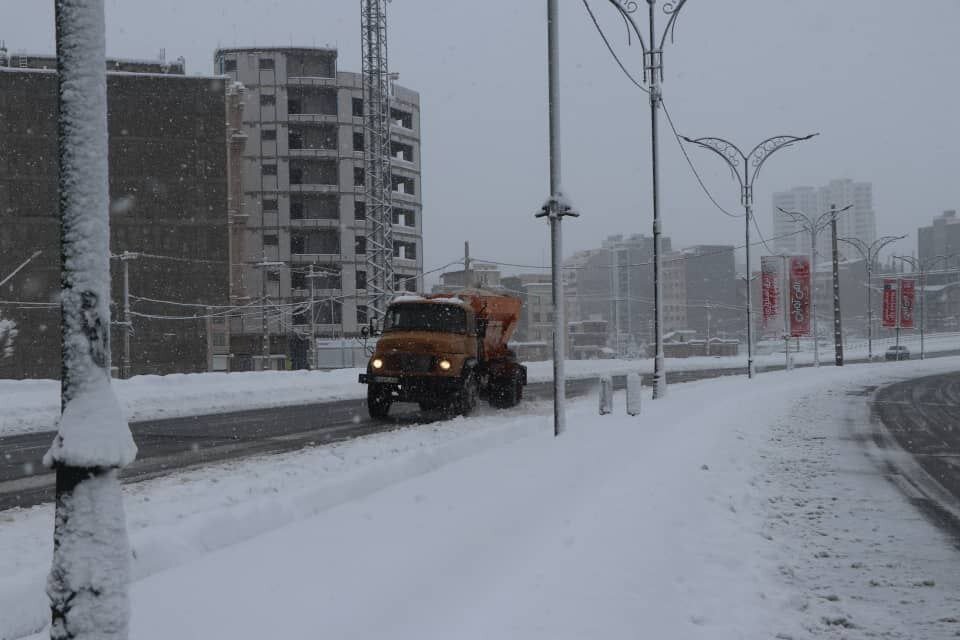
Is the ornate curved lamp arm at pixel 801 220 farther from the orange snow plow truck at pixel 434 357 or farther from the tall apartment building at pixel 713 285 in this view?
the tall apartment building at pixel 713 285

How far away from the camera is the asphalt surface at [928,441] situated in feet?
30.6

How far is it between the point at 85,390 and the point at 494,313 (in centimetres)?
1911

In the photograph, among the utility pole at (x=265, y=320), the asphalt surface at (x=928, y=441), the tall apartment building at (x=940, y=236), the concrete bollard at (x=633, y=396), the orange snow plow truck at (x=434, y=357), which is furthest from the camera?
the tall apartment building at (x=940, y=236)

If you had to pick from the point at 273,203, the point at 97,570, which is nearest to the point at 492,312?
the point at 97,570

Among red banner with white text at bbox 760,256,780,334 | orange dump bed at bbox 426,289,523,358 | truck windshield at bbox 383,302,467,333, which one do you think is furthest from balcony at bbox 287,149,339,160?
truck windshield at bbox 383,302,467,333

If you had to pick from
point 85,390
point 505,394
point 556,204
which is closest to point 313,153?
point 505,394

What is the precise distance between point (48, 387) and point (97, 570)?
23139mm

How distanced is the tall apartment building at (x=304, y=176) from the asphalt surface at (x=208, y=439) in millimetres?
55245

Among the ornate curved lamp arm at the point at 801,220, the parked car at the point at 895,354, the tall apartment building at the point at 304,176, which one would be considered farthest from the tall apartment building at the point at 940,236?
the ornate curved lamp arm at the point at 801,220

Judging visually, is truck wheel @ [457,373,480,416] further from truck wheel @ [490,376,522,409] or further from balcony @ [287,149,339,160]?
balcony @ [287,149,339,160]

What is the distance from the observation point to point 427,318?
63.8ft

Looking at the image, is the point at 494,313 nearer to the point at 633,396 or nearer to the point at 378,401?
the point at 378,401

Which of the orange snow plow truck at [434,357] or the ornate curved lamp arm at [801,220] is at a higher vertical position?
the ornate curved lamp arm at [801,220]

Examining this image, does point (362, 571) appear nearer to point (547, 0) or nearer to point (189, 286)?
point (547, 0)
